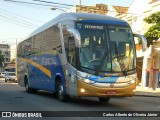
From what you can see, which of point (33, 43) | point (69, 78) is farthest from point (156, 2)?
point (69, 78)

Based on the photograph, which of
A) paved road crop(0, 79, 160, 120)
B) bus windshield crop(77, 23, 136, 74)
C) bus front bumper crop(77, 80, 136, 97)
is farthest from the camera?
bus windshield crop(77, 23, 136, 74)

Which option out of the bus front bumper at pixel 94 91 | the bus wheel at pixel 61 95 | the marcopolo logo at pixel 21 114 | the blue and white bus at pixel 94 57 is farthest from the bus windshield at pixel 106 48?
the marcopolo logo at pixel 21 114

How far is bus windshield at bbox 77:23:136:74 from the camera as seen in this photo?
15.0 meters

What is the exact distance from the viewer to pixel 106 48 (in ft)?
50.1

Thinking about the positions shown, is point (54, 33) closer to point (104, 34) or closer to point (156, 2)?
point (104, 34)

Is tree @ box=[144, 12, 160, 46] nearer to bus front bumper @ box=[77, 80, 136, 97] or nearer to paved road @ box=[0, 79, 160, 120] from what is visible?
paved road @ box=[0, 79, 160, 120]

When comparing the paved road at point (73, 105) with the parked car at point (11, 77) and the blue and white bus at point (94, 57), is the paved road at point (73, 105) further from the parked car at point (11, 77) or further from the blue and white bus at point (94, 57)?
the parked car at point (11, 77)

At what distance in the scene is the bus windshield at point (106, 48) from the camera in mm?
15039

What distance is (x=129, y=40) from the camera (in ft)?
52.1

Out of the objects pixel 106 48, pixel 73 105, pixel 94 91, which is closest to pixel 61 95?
pixel 73 105

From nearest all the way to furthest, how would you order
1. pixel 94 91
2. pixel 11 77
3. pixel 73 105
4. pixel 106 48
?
pixel 94 91 < pixel 106 48 < pixel 73 105 < pixel 11 77

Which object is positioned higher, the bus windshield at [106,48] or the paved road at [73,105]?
the bus windshield at [106,48]

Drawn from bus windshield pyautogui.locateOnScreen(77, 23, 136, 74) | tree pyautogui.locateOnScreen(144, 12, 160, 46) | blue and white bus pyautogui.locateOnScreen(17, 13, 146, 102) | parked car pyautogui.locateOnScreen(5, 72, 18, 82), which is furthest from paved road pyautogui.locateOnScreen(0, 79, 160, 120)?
parked car pyautogui.locateOnScreen(5, 72, 18, 82)

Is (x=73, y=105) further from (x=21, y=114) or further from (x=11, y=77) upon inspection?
(x=11, y=77)
